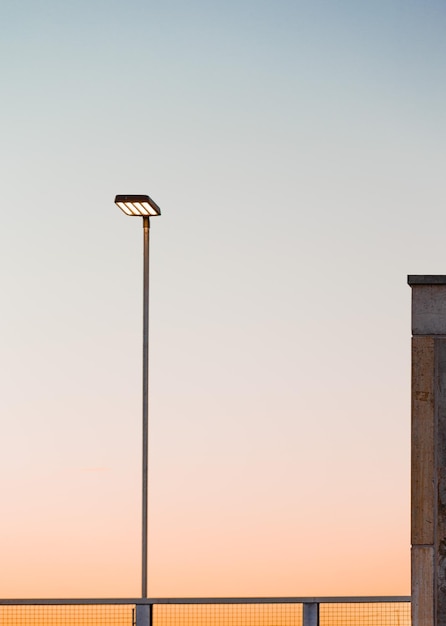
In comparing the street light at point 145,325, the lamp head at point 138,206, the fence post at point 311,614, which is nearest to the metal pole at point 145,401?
the street light at point 145,325

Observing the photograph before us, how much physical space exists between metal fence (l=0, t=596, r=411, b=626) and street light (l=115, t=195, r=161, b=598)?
6.35 ft

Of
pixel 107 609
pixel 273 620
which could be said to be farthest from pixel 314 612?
pixel 107 609

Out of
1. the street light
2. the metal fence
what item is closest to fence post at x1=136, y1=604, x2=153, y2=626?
the metal fence

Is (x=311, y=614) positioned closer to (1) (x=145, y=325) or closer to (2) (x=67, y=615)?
(2) (x=67, y=615)

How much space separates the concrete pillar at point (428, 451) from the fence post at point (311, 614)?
6.66 ft

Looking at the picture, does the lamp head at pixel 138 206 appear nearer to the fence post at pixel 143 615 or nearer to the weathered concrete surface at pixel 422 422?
the weathered concrete surface at pixel 422 422

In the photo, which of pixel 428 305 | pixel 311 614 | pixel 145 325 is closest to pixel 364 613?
pixel 311 614

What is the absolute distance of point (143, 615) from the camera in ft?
43.1

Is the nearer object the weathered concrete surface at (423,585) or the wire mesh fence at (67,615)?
the weathered concrete surface at (423,585)

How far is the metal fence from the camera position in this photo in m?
12.7

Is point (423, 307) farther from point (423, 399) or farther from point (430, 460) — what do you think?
point (430, 460)

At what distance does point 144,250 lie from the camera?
16.0 meters

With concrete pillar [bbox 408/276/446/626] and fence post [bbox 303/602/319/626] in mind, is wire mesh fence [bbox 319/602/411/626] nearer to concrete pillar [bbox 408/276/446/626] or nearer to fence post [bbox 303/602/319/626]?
fence post [bbox 303/602/319/626]

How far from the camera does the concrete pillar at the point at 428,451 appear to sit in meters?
10.9
